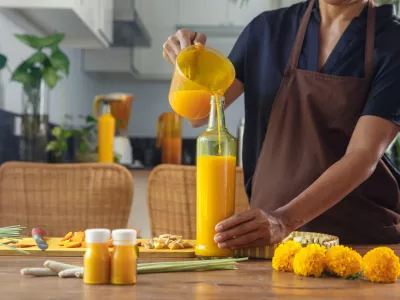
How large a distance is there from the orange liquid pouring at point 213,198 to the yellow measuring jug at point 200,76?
0.38 feet

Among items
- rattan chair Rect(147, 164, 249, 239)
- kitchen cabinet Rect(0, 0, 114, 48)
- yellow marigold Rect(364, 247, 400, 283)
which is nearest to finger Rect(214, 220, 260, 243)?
yellow marigold Rect(364, 247, 400, 283)

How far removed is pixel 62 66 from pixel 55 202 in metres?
0.93

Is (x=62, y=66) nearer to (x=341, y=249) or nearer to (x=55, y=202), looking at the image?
(x=55, y=202)

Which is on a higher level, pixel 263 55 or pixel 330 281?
pixel 263 55

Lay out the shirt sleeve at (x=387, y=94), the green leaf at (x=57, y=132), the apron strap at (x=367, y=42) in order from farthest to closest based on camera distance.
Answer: the green leaf at (x=57, y=132) → the apron strap at (x=367, y=42) → the shirt sleeve at (x=387, y=94)

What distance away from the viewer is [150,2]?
16.4 feet

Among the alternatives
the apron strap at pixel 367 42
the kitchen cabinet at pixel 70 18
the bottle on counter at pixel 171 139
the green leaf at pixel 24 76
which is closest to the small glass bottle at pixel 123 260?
the apron strap at pixel 367 42

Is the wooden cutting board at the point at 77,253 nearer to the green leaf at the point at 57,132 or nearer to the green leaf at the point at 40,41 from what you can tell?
the green leaf at the point at 40,41

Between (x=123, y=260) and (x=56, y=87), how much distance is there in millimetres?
3300

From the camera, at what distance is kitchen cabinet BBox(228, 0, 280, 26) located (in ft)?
16.0

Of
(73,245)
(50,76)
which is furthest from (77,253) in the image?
(50,76)

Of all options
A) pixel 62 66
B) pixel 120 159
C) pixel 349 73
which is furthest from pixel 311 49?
pixel 120 159

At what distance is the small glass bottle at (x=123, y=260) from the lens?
0.89 meters

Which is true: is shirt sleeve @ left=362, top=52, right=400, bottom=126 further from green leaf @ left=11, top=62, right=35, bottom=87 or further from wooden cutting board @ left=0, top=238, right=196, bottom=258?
green leaf @ left=11, top=62, right=35, bottom=87
